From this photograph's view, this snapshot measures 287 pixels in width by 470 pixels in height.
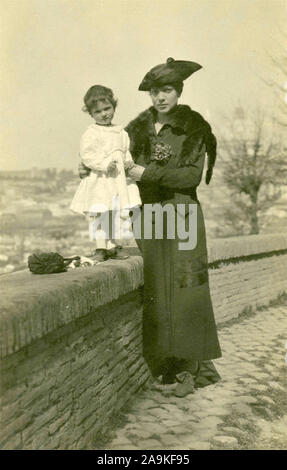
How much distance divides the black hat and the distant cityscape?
30.1 feet

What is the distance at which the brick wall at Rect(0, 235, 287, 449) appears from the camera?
277 cm

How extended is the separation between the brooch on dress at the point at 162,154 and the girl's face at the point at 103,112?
446 mm

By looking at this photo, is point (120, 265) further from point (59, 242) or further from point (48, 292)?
point (59, 242)

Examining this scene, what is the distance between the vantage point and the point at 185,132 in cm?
505

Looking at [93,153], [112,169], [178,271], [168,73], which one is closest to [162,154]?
[112,169]

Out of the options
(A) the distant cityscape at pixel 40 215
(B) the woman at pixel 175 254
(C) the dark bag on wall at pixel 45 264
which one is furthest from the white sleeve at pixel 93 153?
(A) the distant cityscape at pixel 40 215

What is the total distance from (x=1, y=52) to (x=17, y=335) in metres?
2.36

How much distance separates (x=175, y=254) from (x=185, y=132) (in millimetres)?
1007

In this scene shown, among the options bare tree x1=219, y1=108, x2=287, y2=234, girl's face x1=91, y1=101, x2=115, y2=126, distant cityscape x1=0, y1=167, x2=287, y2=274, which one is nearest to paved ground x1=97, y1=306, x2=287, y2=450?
girl's face x1=91, y1=101, x2=115, y2=126

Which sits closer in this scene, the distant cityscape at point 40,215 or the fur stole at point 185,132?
the fur stole at point 185,132

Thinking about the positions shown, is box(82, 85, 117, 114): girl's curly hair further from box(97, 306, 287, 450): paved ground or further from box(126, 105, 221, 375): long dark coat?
box(97, 306, 287, 450): paved ground

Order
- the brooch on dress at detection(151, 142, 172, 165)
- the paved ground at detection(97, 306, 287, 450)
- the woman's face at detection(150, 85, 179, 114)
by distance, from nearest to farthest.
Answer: the paved ground at detection(97, 306, 287, 450), the brooch on dress at detection(151, 142, 172, 165), the woman's face at detection(150, 85, 179, 114)

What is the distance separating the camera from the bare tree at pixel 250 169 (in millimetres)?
17641

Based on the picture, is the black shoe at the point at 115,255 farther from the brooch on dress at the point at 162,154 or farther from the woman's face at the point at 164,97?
the woman's face at the point at 164,97
